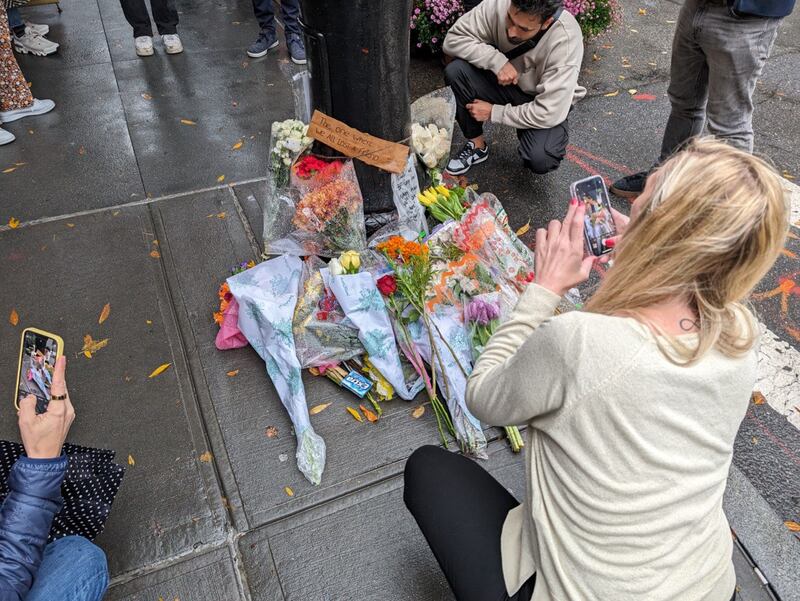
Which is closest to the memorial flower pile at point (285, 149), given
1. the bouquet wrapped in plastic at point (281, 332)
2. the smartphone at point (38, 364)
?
the bouquet wrapped in plastic at point (281, 332)

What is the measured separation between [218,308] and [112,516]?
1102 mm

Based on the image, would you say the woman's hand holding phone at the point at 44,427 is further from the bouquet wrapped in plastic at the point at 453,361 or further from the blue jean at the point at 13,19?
the blue jean at the point at 13,19

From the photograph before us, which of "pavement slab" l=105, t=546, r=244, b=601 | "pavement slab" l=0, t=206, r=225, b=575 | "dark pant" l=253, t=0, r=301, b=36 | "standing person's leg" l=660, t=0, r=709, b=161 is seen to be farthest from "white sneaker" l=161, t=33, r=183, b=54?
"pavement slab" l=105, t=546, r=244, b=601

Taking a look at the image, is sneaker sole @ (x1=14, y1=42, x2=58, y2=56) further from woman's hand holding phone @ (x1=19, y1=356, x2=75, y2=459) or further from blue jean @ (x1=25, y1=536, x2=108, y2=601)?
blue jean @ (x1=25, y1=536, x2=108, y2=601)

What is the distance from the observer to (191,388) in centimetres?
252

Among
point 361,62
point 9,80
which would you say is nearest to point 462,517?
point 361,62

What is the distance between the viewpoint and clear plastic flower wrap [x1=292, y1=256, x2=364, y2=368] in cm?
249

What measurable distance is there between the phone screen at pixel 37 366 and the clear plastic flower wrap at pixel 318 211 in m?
1.13

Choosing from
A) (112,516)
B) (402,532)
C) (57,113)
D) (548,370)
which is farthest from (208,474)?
(57,113)

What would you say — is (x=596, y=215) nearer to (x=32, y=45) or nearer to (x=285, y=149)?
(x=285, y=149)

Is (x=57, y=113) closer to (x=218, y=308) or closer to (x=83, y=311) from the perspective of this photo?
(x=83, y=311)

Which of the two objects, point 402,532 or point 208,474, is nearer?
point 402,532

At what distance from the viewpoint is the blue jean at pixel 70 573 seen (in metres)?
1.53

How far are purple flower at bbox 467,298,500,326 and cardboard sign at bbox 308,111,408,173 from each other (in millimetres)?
811
